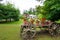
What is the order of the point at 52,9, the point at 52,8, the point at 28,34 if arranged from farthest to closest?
the point at 52,9 < the point at 52,8 < the point at 28,34

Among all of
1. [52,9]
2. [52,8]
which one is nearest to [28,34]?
[52,8]

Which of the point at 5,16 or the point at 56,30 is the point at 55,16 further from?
the point at 5,16

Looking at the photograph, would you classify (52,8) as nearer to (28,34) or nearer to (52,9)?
(52,9)

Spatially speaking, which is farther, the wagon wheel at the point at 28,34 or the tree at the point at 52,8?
the tree at the point at 52,8

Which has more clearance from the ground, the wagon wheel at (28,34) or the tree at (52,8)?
the tree at (52,8)

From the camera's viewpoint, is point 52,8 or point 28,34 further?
point 52,8

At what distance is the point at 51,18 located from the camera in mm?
10148

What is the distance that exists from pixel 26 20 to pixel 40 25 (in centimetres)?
101

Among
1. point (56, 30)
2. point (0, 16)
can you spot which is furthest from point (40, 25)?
point (0, 16)

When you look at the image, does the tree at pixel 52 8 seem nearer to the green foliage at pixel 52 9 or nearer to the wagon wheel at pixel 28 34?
the green foliage at pixel 52 9

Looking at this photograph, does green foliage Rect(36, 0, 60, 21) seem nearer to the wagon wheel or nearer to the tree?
the tree

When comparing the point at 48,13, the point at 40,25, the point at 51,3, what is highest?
the point at 51,3

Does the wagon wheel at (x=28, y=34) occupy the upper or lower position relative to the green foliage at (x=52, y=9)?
lower

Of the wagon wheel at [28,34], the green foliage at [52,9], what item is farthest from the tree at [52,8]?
the wagon wheel at [28,34]
